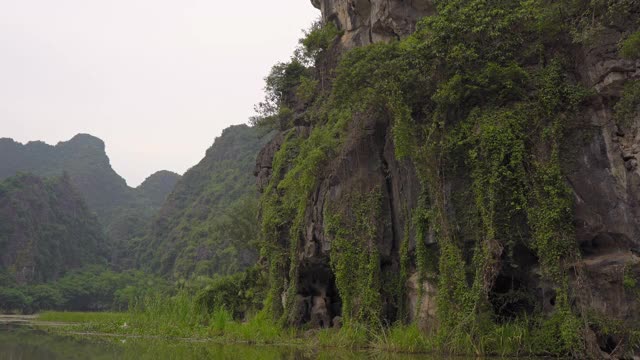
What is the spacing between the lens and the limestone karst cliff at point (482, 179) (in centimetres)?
1288

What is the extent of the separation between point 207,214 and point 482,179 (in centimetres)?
5157

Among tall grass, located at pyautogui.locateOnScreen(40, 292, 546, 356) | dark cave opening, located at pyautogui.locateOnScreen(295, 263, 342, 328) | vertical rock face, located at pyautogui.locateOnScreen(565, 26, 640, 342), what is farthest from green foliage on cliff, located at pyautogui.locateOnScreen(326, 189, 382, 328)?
vertical rock face, located at pyautogui.locateOnScreen(565, 26, 640, 342)

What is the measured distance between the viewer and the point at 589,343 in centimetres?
1197

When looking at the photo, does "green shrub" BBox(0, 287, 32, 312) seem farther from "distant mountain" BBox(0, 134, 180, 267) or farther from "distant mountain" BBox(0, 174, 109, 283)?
"distant mountain" BBox(0, 134, 180, 267)

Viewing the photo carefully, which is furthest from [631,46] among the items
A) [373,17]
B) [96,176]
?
[96,176]

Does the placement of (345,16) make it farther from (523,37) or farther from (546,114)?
(546,114)

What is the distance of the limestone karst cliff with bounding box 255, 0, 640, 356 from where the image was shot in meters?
12.9

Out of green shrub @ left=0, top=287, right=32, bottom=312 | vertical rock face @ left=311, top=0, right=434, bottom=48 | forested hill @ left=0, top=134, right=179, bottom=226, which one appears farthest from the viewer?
forested hill @ left=0, top=134, right=179, bottom=226

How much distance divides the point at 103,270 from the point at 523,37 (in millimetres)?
60215

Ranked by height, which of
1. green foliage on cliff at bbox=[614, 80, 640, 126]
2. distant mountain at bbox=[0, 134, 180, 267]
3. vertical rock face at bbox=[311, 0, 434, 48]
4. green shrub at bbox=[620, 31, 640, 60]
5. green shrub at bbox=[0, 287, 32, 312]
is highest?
distant mountain at bbox=[0, 134, 180, 267]

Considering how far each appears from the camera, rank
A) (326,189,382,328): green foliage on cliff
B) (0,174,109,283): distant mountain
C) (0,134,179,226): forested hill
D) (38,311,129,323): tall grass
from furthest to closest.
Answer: (0,134,179,226): forested hill
(0,174,109,283): distant mountain
(38,311,129,323): tall grass
(326,189,382,328): green foliage on cliff

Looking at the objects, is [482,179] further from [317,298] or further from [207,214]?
[207,214]

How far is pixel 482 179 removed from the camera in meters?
14.2

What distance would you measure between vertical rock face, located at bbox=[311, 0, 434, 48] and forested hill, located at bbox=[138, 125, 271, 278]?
17.8 m
